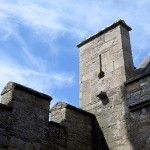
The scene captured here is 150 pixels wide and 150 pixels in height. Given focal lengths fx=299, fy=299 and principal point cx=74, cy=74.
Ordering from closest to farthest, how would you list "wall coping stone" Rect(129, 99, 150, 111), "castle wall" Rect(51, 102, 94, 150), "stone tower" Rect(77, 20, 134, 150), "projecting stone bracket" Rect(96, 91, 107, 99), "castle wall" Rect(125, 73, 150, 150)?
"castle wall" Rect(125, 73, 150, 150)
"wall coping stone" Rect(129, 99, 150, 111)
"castle wall" Rect(51, 102, 94, 150)
"stone tower" Rect(77, 20, 134, 150)
"projecting stone bracket" Rect(96, 91, 107, 99)

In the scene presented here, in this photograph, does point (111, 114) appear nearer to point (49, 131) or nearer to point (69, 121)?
point (69, 121)

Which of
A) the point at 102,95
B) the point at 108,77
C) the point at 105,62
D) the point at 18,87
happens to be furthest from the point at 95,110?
the point at 18,87

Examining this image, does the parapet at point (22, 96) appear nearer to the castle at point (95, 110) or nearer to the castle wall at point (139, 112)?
the castle at point (95, 110)

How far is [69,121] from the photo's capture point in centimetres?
568

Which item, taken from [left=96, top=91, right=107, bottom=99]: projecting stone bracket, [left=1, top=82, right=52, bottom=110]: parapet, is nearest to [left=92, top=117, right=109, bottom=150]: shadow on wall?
[left=96, top=91, right=107, bottom=99]: projecting stone bracket

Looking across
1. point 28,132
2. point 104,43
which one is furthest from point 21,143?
point 104,43

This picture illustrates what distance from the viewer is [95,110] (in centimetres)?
625

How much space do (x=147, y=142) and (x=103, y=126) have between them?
1119 millimetres

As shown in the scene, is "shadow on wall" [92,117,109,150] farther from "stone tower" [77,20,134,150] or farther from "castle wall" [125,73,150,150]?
"castle wall" [125,73,150,150]

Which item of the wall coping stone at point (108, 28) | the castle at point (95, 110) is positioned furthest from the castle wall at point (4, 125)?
the wall coping stone at point (108, 28)

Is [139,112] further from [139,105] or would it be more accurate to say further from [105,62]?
[105,62]

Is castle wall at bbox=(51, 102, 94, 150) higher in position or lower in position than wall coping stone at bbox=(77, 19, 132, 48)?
lower

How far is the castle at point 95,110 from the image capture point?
487 cm

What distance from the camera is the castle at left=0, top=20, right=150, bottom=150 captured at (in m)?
4.87
